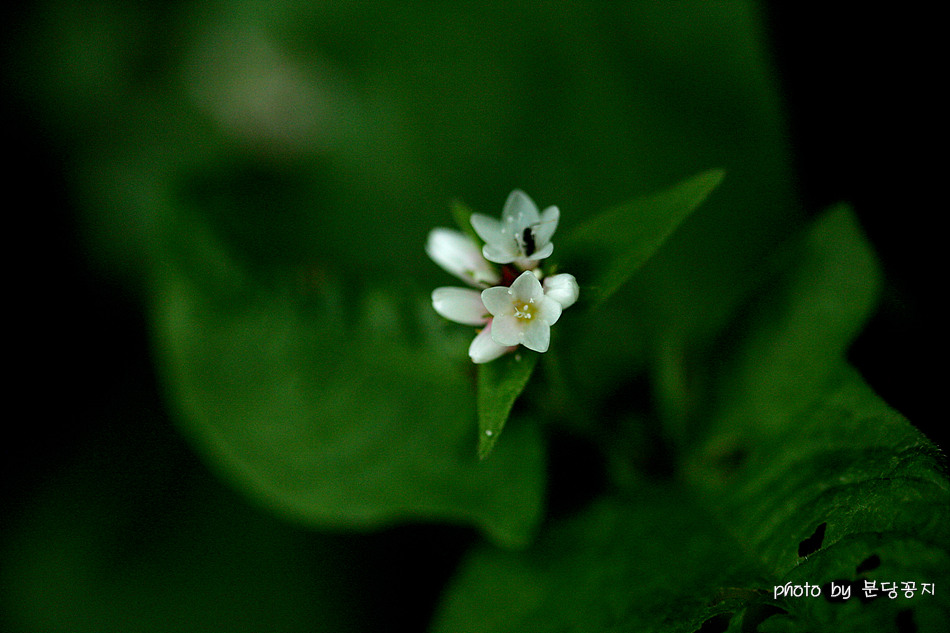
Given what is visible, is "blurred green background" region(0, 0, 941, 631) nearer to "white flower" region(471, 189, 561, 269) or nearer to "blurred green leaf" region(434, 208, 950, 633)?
"blurred green leaf" region(434, 208, 950, 633)

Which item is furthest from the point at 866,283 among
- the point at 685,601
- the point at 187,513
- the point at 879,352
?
the point at 187,513

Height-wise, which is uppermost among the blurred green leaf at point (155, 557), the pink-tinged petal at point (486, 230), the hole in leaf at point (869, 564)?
the pink-tinged petal at point (486, 230)

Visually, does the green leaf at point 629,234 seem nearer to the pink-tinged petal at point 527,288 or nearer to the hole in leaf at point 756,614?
the pink-tinged petal at point 527,288

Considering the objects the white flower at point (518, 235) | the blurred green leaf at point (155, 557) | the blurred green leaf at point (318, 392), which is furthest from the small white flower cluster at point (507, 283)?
the blurred green leaf at point (155, 557)

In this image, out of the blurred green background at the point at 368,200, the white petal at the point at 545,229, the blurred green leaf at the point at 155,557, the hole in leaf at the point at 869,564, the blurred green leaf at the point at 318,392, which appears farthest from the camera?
the blurred green leaf at the point at 155,557

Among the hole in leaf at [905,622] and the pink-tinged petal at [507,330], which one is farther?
the pink-tinged petal at [507,330]

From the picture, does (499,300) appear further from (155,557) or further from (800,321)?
(155,557)

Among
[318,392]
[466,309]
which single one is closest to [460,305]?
[466,309]

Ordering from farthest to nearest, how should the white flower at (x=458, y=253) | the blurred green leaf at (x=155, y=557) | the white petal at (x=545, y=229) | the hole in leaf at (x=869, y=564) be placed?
the blurred green leaf at (x=155, y=557), the white flower at (x=458, y=253), the white petal at (x=545, y=229), the hole in leaf at (x=869, y=564)
